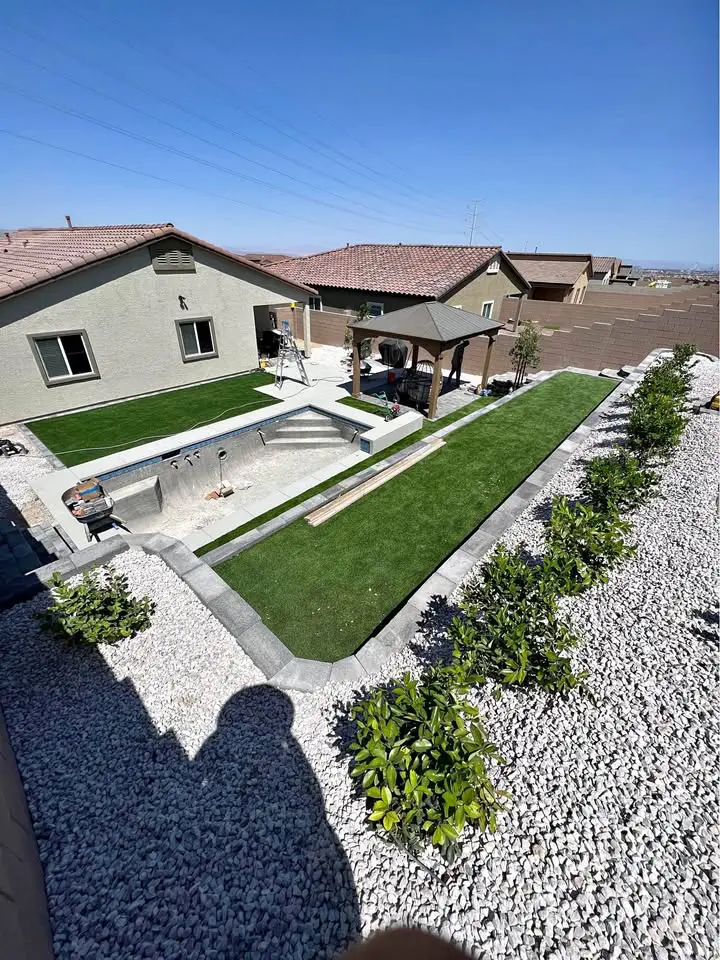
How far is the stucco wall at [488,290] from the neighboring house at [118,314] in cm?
1000

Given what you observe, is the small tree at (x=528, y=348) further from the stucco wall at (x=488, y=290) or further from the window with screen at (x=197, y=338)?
the window with screen at (x=197, y=338)

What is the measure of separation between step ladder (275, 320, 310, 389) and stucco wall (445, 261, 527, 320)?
A: 27.4 ft

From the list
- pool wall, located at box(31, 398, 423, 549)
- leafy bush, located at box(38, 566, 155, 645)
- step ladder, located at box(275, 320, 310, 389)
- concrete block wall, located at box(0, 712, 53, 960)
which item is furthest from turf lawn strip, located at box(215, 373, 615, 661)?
step ladder, located at box(275, 320, 310, 389)

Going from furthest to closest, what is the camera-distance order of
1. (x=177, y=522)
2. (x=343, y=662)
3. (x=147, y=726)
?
(x=177, y=522), (x=343, y=662), (x=147, y=726)

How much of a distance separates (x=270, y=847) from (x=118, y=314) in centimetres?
1568

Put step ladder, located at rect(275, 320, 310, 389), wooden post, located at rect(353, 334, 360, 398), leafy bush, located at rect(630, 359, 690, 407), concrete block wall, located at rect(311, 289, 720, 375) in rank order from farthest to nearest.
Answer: concrete block wall, located at rect(311, 289, 720, 375), step ladder, located at rect(275, 320, 310, 389), wooden post, located at rect(353, 334, 360, 398), leafy bush, located at rect(630, 359, 690, 407)

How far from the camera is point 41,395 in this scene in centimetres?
1300

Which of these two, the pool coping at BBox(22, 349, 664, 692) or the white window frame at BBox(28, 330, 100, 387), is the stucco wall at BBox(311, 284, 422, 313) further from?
Result: the pool coping at BBox(22, 349, 664, 692)

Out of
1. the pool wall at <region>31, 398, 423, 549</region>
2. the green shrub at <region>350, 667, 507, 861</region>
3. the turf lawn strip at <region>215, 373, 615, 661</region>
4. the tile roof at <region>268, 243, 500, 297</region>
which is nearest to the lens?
the green shrub at <region>350, 667, 507, 861</region>

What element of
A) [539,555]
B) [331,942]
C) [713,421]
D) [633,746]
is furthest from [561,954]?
[713,421]

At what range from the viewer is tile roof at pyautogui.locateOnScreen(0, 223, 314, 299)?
12.0 metres

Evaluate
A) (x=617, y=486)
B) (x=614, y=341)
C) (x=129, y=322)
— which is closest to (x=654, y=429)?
(x=617, y=486)

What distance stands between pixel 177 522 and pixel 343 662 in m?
7.20

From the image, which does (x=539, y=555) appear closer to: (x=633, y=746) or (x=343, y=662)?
(x=633, y=746)
